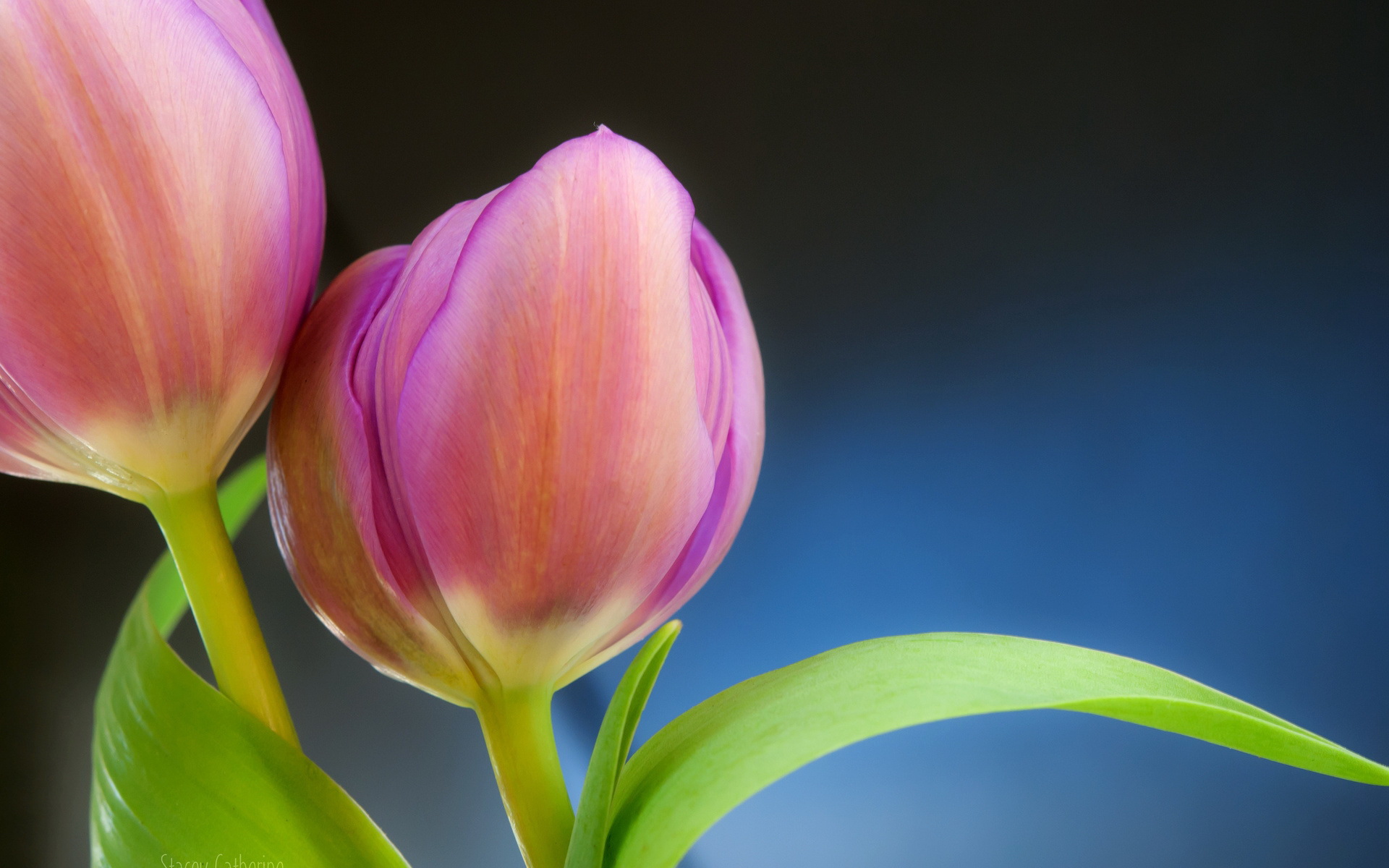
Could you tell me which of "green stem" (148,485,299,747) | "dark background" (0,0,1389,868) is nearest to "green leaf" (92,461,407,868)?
"green stem" (148,485,299,747)

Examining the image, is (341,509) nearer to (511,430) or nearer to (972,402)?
(511,430)

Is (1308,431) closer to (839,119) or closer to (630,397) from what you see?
(839,119)

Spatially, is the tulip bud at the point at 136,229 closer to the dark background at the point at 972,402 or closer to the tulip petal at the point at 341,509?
the tulip petal at the point at 341,509

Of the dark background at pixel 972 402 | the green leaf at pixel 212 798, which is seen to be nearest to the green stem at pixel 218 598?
the green leaf at pixel 212 798

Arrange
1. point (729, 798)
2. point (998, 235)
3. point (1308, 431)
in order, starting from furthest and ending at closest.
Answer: point (998, 235), point (1308, 431), point (729, 798)

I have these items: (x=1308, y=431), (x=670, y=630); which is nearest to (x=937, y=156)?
(x=1308, y=431)

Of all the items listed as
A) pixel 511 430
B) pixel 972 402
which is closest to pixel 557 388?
pixel 511 430
